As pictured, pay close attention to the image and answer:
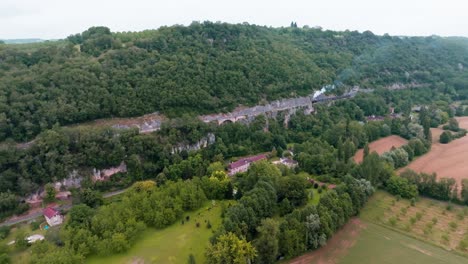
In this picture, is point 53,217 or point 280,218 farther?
point 53,217

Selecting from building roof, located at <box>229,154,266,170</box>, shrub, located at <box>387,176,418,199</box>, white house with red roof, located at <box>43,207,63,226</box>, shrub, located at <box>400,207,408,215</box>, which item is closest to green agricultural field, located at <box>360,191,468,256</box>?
shrub, located at <box>400,207,408,215</box>

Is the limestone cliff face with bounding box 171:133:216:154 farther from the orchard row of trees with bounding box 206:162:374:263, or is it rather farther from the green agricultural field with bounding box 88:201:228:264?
the green agricultural field with bounding box 88:201:228:264

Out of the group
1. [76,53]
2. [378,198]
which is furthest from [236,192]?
[76,53]

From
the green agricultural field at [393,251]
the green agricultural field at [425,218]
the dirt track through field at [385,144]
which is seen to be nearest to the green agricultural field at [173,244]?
the green agricultural field at [393,251]

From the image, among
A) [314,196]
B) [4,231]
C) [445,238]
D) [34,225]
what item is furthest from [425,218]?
[4,231]

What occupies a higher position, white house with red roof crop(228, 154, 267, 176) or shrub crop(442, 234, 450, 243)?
white house with red roof crop(228, 154, 267, 176)

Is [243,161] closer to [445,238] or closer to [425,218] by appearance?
[425,218]
